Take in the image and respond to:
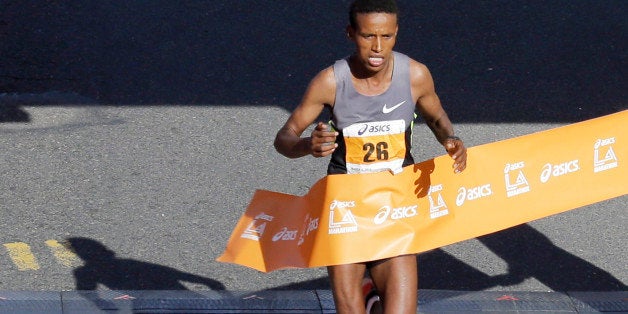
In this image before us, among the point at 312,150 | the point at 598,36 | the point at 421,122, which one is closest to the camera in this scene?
the point at 312,150

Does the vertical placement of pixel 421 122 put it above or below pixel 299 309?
above

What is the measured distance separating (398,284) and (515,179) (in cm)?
87

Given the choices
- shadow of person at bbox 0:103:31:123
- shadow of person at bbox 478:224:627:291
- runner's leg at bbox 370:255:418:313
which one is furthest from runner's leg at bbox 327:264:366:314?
shadow of person at bbox 0:103:31:123

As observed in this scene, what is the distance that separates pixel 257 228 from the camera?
5.46 metres

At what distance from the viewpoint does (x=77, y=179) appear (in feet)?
26.5

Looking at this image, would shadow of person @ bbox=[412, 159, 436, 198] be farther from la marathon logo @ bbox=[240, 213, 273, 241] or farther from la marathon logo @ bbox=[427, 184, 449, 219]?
la marathon logo @ bbox=[240, 213, 273, 241]

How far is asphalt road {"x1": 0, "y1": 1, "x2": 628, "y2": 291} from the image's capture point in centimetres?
707

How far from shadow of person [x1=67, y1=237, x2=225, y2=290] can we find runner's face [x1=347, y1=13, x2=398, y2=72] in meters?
2.26

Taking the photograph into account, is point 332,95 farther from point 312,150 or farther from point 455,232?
point 455,232

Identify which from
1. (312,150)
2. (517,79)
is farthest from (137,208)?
(517,79)

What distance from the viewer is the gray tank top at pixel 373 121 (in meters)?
5.13

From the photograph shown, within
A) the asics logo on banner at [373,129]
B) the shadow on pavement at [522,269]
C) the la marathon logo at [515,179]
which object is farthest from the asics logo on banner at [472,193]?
the shadow on pavement at [522,269]

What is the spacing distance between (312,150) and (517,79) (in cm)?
552

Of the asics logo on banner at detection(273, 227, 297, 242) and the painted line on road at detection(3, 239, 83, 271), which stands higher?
the asics logo on banner at detection(273, 227, 297, 242)
